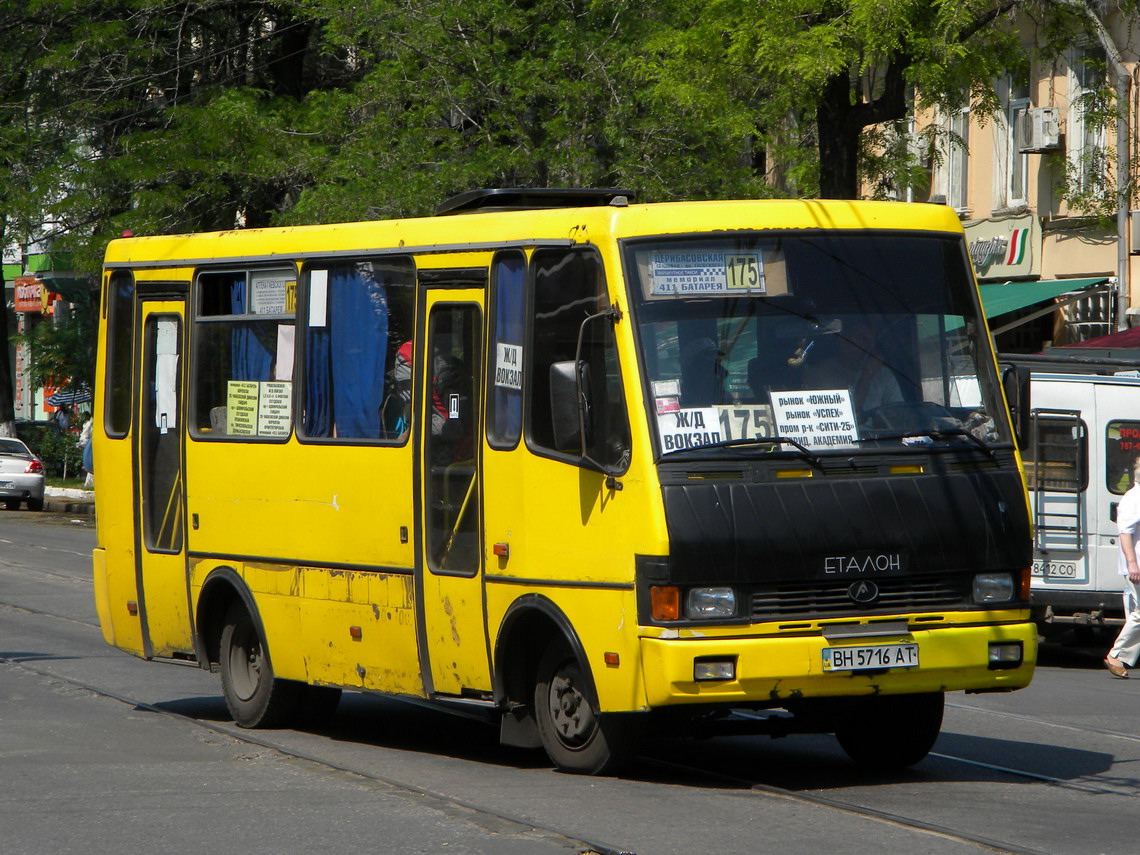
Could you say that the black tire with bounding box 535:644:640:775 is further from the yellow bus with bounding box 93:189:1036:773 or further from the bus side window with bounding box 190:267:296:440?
the bus side window with bounding box 190:267:296:440

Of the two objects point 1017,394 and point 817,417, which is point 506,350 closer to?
point 817,417

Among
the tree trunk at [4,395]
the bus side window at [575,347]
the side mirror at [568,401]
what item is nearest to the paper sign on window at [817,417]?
the bus side window at [575,347]

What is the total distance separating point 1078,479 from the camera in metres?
16.3

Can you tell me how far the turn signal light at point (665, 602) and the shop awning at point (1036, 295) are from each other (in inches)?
776

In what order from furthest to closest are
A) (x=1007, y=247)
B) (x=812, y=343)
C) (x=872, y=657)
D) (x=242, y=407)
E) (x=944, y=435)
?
1. (x=1007, y=247)
2. (x=242, y=407)
3. (x=944, y=435)
4. (x=812, y=343)
5. (x=872, y=657)

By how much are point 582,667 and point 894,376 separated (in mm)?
1855

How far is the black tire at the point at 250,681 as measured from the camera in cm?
1090

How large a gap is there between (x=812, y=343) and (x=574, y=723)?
199cm

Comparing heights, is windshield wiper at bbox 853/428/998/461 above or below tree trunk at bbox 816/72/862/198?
below

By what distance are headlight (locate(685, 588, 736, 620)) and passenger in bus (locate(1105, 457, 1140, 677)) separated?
7.48 metres

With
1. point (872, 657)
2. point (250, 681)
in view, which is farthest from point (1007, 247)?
point (872, 657)

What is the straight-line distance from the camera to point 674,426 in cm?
831

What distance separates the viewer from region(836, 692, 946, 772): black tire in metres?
9.15

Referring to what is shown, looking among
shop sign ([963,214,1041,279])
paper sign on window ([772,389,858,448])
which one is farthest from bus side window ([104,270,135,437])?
shop sign ([963,214,1041,279])
